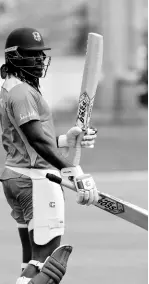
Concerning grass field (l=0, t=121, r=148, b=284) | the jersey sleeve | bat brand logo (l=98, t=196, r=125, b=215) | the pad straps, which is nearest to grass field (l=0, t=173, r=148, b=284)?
grass field (l=0, t=121, r=148, b=284)

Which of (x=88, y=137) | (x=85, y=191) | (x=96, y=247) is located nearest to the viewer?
(x=85, y=191)

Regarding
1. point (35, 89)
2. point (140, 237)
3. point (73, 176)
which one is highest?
point (35, 89)

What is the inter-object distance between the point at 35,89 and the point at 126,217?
42.6 inches

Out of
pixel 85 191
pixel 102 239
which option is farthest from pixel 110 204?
pixel 102 239

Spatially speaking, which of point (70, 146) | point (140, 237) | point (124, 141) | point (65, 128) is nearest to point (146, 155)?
point (124, 141)

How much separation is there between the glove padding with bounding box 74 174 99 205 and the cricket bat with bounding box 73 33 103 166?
0.31 meters

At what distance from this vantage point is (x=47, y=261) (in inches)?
295

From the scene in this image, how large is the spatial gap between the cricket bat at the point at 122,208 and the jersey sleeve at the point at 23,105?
0.42 meters

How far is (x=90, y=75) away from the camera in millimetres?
7312

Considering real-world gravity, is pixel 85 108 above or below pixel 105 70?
above

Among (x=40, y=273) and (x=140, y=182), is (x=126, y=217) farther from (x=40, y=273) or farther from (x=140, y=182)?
(x=140, y=182)

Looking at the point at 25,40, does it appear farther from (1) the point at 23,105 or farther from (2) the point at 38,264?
(2) the point at 38,264

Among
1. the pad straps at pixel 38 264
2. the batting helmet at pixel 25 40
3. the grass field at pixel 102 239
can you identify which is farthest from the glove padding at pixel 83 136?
the grass field at pixel 102 239

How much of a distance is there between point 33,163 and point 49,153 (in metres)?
0.25
